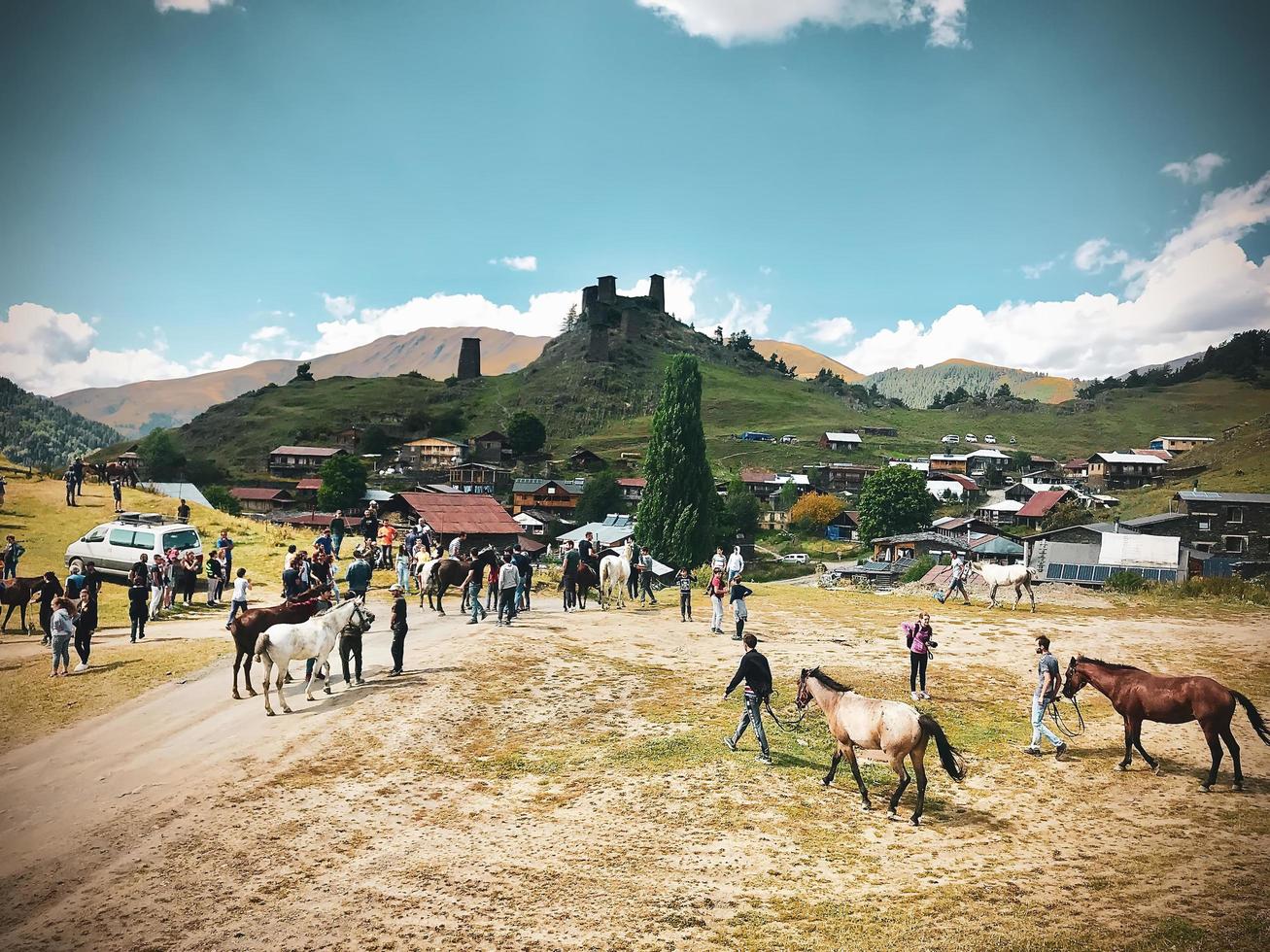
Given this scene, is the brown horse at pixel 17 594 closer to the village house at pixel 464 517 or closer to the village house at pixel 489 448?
the village house at pixel 464 517

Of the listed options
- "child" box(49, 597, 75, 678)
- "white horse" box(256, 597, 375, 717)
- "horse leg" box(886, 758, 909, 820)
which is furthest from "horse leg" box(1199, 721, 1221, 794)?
"child" box(49, 597, 75, 678)

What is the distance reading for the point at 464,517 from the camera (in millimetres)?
60812

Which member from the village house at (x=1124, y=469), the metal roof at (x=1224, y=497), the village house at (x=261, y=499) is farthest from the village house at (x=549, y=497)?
the village house at (x=1124, y=469)

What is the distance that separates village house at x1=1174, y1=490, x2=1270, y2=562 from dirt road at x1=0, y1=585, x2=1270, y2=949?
59.8 metres

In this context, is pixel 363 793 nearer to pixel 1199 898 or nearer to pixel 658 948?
pixel 658 948

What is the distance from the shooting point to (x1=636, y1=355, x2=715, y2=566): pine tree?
6600 cm

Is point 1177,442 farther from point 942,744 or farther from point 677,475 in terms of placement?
point 942,744

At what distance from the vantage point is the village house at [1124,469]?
116562 millimetres

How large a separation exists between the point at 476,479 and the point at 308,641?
371 feet

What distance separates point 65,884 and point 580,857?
6549mm

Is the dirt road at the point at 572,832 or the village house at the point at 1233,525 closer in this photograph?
the dirt road at the point at 572,832

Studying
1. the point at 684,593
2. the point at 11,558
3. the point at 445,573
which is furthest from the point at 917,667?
the point at 11,558

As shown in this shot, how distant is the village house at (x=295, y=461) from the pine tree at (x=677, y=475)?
291 ft

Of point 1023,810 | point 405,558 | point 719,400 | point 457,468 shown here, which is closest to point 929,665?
point 1023,810
